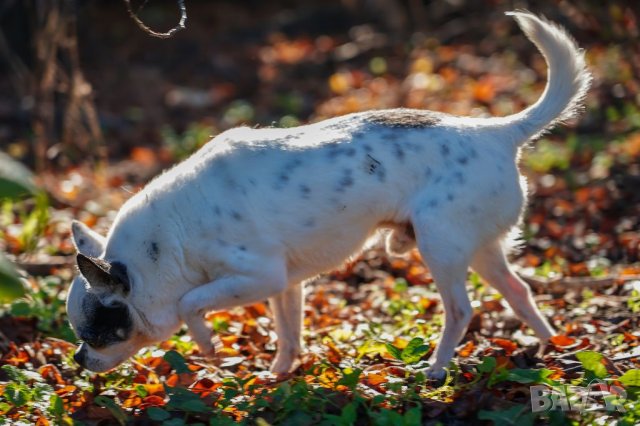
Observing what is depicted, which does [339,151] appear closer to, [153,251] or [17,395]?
[153,251]

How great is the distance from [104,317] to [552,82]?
8.86ft

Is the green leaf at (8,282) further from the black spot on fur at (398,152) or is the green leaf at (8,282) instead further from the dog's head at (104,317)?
the black spot on fur at (398,152)

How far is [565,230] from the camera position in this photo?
7.52 meters

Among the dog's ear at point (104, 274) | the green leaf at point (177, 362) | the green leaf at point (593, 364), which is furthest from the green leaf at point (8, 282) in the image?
the green leaf at point (593, 364)

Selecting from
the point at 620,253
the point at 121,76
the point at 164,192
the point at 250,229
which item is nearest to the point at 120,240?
the point at 164,192

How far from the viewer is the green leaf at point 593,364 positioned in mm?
4500

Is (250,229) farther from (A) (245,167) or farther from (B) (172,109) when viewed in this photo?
(B) (172,109)

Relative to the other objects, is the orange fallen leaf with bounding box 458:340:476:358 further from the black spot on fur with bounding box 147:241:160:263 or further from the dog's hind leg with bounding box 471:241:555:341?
the black spot on fur with bounding box 147:241:160:263

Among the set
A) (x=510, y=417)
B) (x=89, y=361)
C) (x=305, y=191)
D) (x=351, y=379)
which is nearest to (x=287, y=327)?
(x=305, y=191)

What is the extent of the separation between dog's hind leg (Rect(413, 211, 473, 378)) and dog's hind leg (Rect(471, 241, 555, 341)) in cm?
45

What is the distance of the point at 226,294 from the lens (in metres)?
4.89

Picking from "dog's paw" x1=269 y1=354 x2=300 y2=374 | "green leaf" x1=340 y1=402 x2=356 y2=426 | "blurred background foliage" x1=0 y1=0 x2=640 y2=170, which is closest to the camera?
"green leaf" x1=340 y1=402 x2=356 y2=426

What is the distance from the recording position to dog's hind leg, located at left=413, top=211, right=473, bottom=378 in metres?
4.94

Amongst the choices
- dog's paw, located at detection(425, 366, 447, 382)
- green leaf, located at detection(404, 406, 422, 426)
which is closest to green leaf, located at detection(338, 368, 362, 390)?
green leaf, located at detection(404, 406, 422, 426)
